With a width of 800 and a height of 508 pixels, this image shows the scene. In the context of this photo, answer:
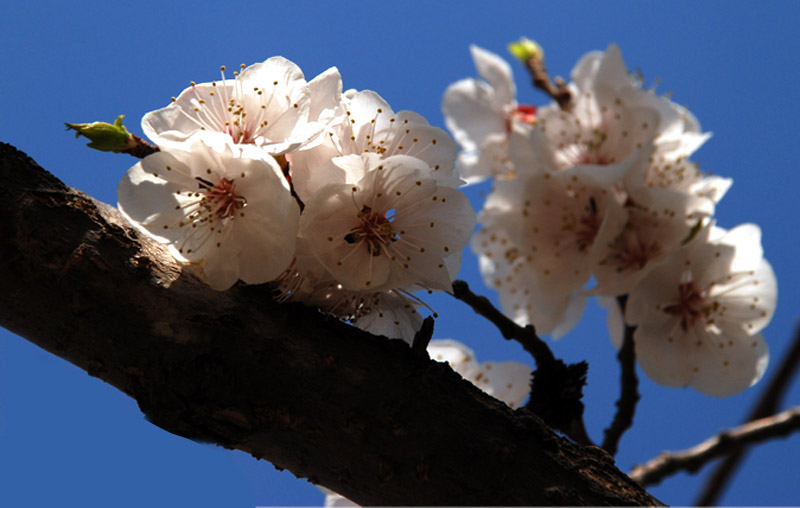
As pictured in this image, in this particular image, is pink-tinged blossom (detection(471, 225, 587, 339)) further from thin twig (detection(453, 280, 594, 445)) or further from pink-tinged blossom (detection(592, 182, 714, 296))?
thin twig (detection(453, 280, 594, 445))

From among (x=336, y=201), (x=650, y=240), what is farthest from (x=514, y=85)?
(x=336, y=201)

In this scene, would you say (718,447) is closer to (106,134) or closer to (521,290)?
(521,290)

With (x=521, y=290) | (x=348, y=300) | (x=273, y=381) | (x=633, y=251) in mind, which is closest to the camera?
(x=273, y=381)

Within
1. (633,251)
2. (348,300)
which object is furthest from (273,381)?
(633,251)

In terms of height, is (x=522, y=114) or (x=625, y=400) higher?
(x=522, y=114)

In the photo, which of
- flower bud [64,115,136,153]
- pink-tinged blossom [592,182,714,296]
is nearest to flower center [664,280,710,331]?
pink-tinged blossom [592,182,714,296]

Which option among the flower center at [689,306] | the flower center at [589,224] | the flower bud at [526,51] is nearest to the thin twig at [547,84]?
the flower bud at [526,51]
